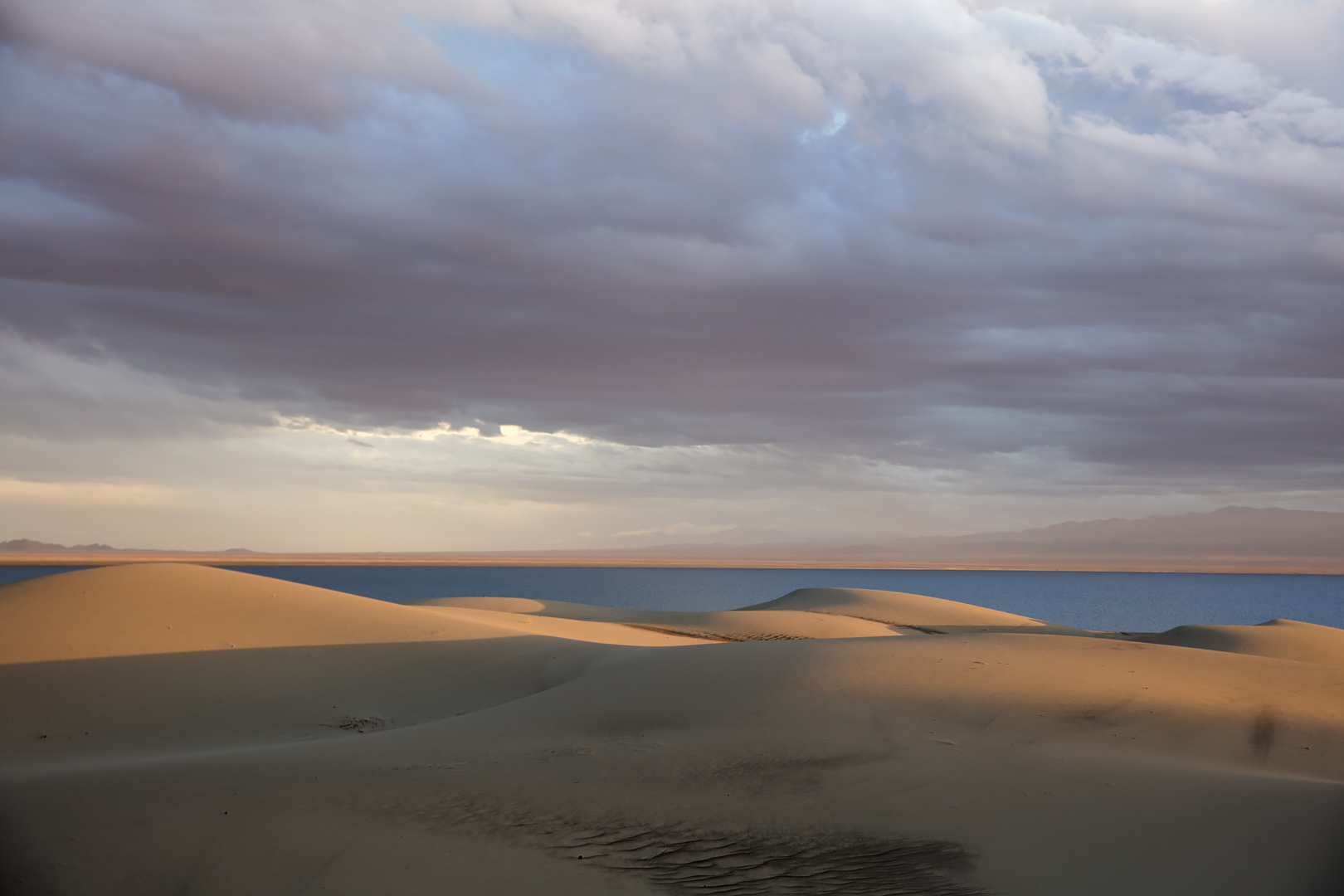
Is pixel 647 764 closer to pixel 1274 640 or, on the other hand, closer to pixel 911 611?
pixel 1274 640

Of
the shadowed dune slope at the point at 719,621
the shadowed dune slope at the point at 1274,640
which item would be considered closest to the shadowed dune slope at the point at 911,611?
the shadowed dune slope at the point at 719,621

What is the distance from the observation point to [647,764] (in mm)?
8281

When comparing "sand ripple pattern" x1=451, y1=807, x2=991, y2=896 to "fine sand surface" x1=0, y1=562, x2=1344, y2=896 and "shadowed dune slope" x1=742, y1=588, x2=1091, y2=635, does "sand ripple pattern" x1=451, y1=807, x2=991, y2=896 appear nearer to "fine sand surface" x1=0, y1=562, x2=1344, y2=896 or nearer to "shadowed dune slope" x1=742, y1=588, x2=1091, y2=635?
"fine sand surface" x1=0, y1=562, x2=1344, y2=896

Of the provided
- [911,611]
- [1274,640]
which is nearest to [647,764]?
[1274,640]

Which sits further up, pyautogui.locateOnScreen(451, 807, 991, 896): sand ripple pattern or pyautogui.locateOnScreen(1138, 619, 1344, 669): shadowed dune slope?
pyautogui.locateOnScreen(451, 807, 991, 896): sand ripple pattern

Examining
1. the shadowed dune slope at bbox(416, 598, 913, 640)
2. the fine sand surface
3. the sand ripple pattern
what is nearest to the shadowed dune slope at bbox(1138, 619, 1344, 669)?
the shadowed dune slope at bbox(416, 598, 913, 640)

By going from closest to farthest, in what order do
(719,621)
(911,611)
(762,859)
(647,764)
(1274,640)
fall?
(762,859) → (647,764) → (1274,640) → (719,621) → (911,611)

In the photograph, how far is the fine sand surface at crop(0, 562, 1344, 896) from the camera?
5887 millimetres

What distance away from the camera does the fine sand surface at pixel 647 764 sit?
589cm

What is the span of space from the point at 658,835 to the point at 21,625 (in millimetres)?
13122

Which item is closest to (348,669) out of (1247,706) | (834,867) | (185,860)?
(185,860)

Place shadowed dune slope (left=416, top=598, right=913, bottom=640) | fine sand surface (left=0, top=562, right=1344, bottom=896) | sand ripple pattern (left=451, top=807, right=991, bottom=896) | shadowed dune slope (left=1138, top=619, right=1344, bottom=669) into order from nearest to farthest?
sand ripple pattern (left=451, top=807, right=991, bottom=896), fine sand surface (left=0, top=562, right=1344, bottom=896), shadowed dune slope (left=1138, top=619, right=1344, bottom=669), shadowed dune slope (left=416, top=598, right=913, bottom=640)

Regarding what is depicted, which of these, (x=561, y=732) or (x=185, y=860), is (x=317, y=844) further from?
(x=561, y=732)

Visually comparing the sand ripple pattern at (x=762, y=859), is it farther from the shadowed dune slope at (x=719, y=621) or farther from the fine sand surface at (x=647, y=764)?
the shadowed dune slope at (x=719, y=621)
